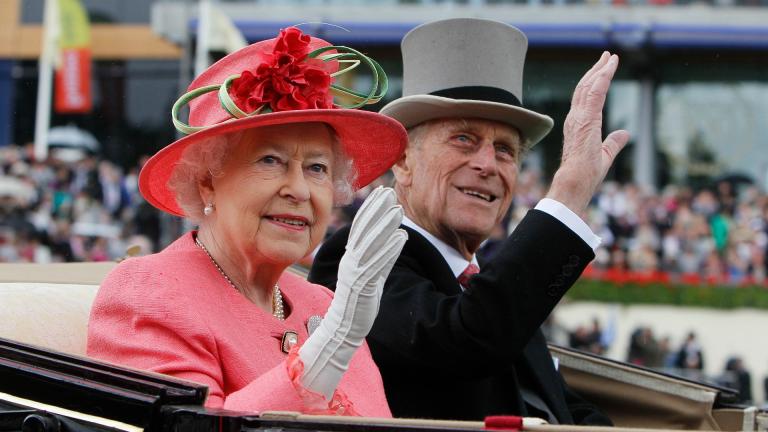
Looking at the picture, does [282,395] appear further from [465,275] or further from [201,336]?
[465,275]

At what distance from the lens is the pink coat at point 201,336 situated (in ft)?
6.05

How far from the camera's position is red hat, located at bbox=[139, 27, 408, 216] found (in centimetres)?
211

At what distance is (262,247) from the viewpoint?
2.14 meters

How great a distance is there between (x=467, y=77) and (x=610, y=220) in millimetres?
11428

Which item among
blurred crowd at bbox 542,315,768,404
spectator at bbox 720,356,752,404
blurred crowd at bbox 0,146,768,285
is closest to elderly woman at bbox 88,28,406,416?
spectator at bbox 720,356,752,404

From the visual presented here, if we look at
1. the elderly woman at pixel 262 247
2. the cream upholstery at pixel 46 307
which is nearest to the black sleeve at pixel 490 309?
the elderly woman at pixel 262 247

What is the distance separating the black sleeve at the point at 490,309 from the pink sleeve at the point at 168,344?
1.48 ft

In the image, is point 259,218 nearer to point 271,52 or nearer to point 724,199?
point 271,52

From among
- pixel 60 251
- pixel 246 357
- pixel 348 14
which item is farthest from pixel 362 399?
pixel 348 14

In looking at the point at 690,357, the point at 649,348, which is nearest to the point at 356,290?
the point at 690,357

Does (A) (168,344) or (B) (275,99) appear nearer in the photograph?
(A) (168,344)

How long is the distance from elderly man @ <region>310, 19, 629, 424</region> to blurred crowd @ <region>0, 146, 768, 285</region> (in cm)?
899

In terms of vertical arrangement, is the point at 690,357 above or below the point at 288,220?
below

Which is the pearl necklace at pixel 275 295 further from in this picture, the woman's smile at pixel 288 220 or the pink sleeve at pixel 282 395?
the pink sleeve at pixel 282 395
